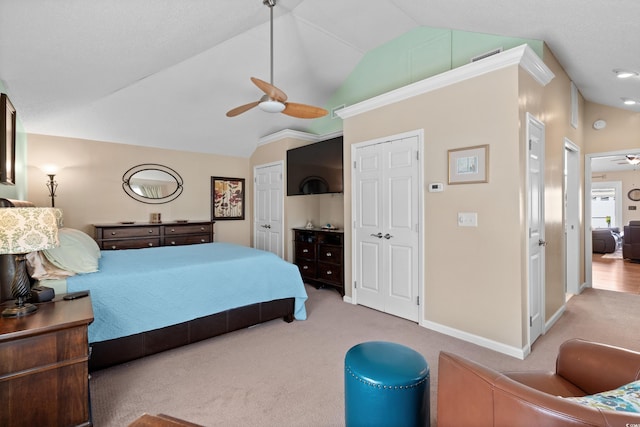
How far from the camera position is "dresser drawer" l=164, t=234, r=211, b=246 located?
200 inches

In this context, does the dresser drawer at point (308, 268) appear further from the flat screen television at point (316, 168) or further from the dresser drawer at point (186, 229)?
the dresser drawer at point (186, 229)

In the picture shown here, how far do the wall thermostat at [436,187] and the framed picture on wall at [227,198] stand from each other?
13.7 feet

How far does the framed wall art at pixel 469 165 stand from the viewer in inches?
113

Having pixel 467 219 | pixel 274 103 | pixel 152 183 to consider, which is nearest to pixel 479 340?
pixel 467 219

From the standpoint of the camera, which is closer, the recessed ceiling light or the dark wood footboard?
→ the dark wood footboard

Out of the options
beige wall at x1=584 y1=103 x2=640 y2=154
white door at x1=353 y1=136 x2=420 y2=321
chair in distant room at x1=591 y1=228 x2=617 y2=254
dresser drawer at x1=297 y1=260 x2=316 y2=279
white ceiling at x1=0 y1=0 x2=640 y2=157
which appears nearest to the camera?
white ceiling at x1=0 y1=0 x2=640 y2=157

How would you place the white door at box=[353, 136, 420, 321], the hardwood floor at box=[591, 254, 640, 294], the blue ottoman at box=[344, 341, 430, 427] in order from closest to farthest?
the blue ottoman at box=[344, 341, 430, 427], the white door at box=[353, 136, 420, 321], the hardwood floor at box=[591, 254, 640, 294]

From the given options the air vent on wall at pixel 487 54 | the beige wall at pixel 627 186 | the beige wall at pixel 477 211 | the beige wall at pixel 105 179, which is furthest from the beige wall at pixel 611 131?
the beige wall at pixel 627 186

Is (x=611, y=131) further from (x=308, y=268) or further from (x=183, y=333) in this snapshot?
(x=183, y=333)

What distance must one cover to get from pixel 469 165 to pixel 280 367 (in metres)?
2.50

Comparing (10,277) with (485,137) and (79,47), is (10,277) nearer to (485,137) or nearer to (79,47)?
(79,47)

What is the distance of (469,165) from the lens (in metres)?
2.98

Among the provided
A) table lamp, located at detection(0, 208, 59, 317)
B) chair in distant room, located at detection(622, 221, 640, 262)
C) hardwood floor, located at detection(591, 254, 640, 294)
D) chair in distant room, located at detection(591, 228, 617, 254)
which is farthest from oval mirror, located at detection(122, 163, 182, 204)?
chair in distant room, located at detection(591, 228, 617, 254)

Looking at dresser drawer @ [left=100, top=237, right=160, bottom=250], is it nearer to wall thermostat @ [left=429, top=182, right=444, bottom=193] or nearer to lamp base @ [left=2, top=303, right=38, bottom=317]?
lamp base @ [left=2, top=303, right=38, bottom=317]
